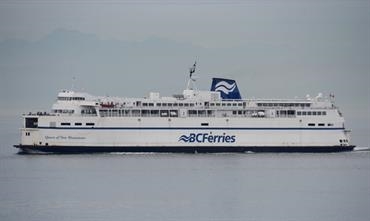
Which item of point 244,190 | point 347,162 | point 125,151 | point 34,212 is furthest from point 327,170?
point 34,212

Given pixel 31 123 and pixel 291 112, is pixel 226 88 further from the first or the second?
pixel 31 123

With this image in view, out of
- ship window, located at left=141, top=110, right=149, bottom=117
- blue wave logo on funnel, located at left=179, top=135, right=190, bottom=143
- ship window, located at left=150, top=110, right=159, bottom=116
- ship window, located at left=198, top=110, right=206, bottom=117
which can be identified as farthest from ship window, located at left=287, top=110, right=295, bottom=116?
ship window, located at left=141, top=110, right=149, bottom=117

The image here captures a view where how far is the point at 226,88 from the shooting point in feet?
197

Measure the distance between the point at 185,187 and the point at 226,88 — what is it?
62.1ft

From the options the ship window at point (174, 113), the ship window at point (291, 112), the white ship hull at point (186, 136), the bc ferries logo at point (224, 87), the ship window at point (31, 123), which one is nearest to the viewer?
the ship window at point (31, 123)

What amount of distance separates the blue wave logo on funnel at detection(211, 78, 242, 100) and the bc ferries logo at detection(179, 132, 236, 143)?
3.69 meters

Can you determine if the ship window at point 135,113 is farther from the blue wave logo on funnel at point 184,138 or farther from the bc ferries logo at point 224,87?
the bc ferries logo at point 224,87

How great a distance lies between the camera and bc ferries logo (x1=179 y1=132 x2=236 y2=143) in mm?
56500

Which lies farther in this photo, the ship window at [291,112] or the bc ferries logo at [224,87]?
the bc ferries logo at [224,87]

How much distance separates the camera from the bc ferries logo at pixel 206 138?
5650 centimetres

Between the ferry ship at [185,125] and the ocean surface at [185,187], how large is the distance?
86 centimetres

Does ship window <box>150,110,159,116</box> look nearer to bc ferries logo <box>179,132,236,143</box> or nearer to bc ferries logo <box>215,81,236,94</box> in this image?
bc ferries logo <box>179,132,236,143</box>

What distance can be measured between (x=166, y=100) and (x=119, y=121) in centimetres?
342

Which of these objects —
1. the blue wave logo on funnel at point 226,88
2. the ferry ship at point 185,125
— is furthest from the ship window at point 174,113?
the blue wave logo on funnel at point 226,88
